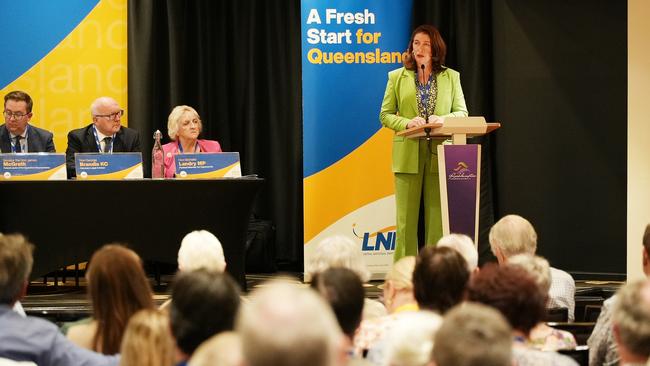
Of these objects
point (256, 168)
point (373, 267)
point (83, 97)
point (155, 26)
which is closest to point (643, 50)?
point (373, 267)

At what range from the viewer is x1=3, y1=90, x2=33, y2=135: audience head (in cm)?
699

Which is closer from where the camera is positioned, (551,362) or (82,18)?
(551,362)

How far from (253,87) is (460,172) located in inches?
130

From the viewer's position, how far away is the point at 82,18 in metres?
8.05

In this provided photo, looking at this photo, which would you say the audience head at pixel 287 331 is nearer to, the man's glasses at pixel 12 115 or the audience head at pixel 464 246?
the audience head at pixel 464 246

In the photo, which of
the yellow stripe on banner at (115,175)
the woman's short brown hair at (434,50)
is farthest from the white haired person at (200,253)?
the woman's short brown hair at (434,50)

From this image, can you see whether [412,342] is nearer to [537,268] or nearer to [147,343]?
[147,343]

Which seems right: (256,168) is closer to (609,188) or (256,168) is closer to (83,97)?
(83,97)

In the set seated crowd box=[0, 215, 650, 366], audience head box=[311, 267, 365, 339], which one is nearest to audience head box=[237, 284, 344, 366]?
seated crowd box=[0, 215, 650, 366]

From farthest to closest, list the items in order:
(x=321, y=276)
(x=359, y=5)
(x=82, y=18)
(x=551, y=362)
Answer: (x=82, y=18) < (x=359, y=5) < (x=321, y=276) < (x=551, y=362)

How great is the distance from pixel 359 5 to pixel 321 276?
16.6ft

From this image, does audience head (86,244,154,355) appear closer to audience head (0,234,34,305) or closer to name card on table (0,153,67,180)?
audience head (0,234,34,305)

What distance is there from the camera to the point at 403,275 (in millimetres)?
3365

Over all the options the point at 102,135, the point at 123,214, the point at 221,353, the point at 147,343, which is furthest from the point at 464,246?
the point at 102,135
